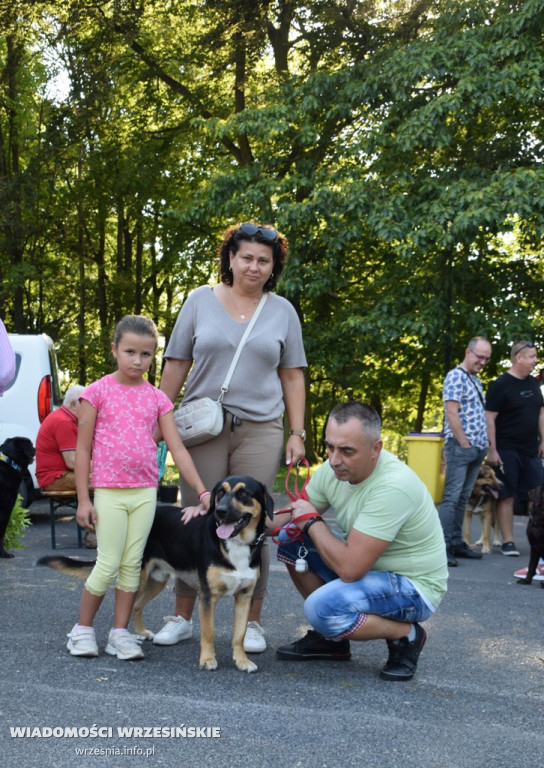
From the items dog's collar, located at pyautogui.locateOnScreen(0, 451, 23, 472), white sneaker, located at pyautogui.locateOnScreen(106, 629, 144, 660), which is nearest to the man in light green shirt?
white sneaker, located at pyautogui.locateOnScreen(106, 629, 144, 660)

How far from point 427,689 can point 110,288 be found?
25.8 meters

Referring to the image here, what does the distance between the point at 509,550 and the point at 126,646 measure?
548 centimetres

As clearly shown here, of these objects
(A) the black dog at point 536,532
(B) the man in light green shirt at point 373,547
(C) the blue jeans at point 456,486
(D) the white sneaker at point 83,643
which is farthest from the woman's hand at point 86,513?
(C) the blue jeans at point 456,486

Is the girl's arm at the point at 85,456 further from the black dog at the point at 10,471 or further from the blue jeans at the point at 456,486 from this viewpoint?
the blue jeans at the point at 456,486

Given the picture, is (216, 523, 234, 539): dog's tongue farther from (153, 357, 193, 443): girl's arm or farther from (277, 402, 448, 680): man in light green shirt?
(153, 357, 193, 443): girl's arm

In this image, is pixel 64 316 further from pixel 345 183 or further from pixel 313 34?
pixel 345 183

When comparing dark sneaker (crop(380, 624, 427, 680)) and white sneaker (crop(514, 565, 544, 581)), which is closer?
dark sneaker (crop(380, 624, 427, 680))

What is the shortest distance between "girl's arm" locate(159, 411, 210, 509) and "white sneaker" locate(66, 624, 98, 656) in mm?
897

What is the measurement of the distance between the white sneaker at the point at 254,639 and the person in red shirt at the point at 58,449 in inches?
168

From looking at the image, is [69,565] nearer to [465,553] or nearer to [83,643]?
[83,643]

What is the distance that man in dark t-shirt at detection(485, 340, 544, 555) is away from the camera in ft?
29.7

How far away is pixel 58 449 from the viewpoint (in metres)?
8.89

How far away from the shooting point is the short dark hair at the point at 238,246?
464 centimetres

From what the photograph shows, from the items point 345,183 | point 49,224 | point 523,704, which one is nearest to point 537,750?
point 523,704
